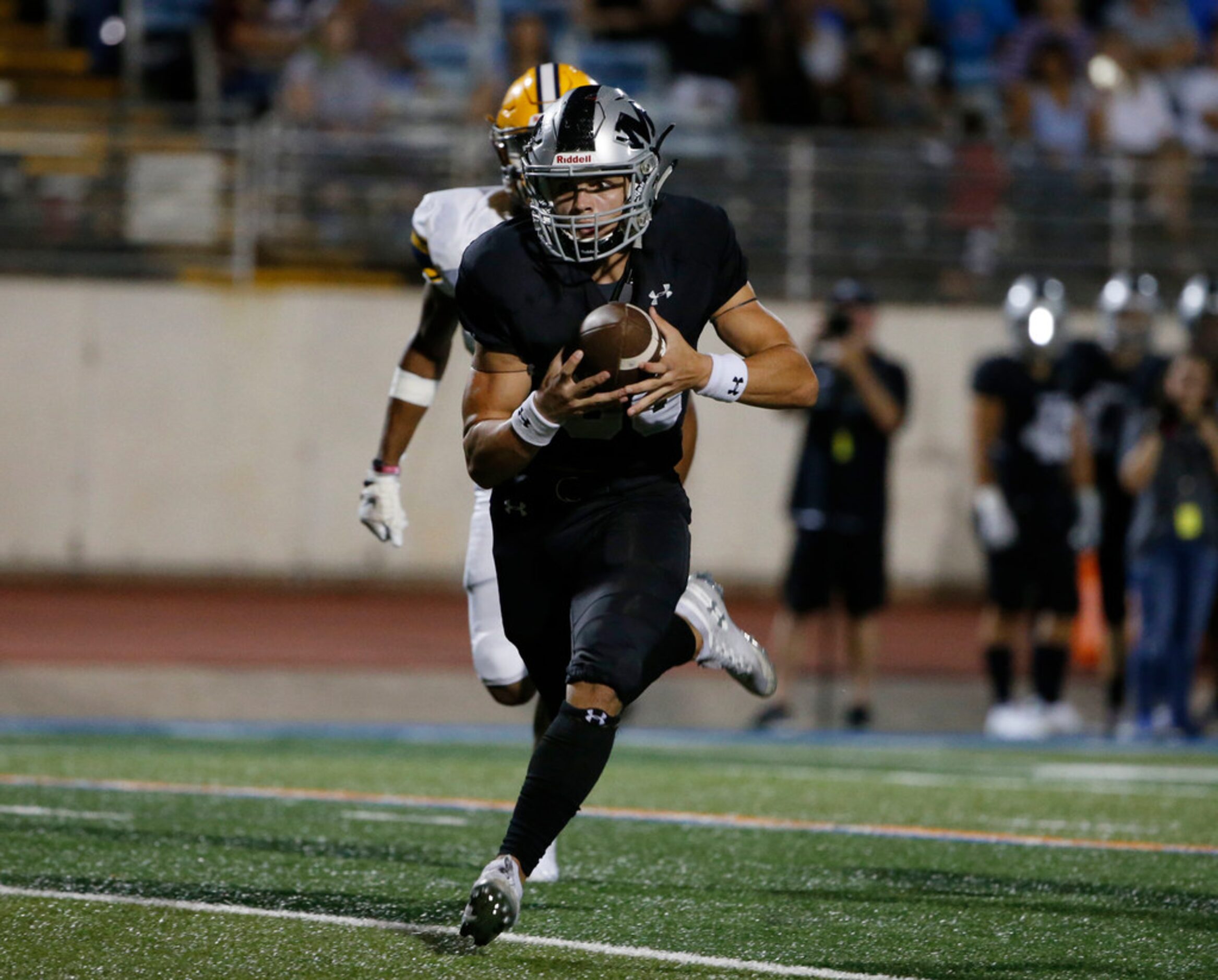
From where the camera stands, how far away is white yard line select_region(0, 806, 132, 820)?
562 centimetres

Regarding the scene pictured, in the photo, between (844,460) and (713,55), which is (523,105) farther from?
(713,55)

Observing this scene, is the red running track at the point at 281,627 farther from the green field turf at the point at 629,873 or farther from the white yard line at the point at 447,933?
the white yard line at the point at 447,933

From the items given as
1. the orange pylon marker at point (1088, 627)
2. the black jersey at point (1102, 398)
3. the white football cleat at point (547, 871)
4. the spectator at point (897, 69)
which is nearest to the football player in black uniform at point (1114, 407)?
the black jersey at point (1102, 398)

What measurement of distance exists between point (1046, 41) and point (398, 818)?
402 inches

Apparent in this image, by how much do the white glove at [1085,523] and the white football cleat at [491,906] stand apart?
6302mm

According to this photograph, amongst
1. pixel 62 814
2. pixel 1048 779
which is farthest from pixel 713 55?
pixel 62 814

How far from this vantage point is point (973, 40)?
Result: 1500cm

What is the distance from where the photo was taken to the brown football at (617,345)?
12.5 ft

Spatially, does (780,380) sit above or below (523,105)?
below

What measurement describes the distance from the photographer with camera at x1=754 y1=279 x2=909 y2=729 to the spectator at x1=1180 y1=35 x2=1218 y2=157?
212 inches

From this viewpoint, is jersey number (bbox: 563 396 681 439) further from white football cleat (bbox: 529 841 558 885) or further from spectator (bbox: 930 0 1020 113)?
spectator (bbox: 930 0 1020 113)

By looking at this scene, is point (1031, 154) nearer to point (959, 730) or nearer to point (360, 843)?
point (959, 730)

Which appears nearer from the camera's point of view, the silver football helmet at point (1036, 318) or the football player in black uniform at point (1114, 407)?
the silver football helmet at point (1036, 318)

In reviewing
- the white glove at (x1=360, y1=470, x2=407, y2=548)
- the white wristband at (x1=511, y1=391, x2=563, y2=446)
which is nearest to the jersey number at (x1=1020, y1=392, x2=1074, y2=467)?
the white glove at (x1=360, y1=470, x2=407, y2=548)
